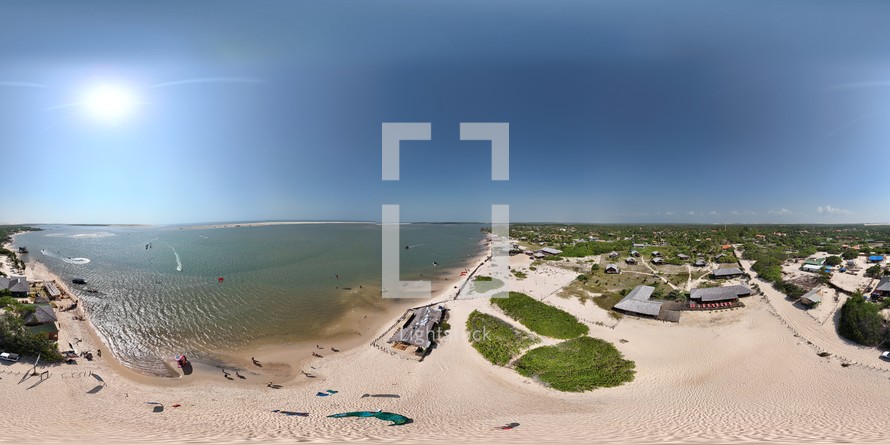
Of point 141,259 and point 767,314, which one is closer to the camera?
point 767,314

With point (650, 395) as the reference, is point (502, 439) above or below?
above

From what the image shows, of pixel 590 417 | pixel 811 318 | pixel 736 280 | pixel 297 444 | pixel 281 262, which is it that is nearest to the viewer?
pixel 297 444

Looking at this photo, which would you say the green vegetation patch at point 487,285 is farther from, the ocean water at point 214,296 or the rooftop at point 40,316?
the rooftop at point 40,316

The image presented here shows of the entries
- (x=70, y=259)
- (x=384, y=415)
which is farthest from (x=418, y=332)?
(x=70, y=259)

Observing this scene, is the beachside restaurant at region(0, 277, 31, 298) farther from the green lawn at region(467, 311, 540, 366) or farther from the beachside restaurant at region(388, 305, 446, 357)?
the green lawn at region(467, 311, 540, 366)

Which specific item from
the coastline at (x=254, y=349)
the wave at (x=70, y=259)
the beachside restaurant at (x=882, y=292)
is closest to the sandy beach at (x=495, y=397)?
the coastline at (x=254, y=349)

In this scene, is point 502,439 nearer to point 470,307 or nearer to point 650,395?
point 650,395

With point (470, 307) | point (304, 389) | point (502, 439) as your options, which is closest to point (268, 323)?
point (304, 389)
